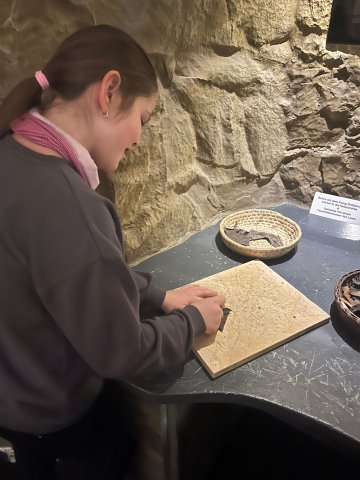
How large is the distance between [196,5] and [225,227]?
24.0 inches

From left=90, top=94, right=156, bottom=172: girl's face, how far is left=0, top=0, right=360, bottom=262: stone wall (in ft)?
0.93

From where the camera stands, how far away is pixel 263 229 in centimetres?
134

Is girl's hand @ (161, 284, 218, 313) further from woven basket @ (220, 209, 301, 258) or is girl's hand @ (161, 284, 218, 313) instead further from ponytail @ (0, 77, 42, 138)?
ponytail @ (0, 77, 42, 138)

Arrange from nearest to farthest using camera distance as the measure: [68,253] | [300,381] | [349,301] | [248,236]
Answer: [68,253]
[300,381]
[349,301]
[248,236]

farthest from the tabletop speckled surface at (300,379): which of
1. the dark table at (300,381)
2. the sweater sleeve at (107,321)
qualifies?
the sweater sleeve at (107,321)

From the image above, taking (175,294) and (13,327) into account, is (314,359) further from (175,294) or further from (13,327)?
(13,327)

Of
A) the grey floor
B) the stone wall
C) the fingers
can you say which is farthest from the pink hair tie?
the grey floor

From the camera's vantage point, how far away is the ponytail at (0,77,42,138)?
69 centimetres

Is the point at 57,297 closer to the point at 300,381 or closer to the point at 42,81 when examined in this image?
the point at 42,81

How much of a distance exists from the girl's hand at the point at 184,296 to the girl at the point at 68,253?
10 cm

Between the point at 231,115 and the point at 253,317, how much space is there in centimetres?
67

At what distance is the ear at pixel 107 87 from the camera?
26.1 inches

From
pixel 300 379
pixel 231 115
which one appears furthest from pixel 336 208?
pixel 300 379

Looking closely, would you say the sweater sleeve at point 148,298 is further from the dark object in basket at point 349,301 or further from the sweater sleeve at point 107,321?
the dark object in basket at point 349,301
